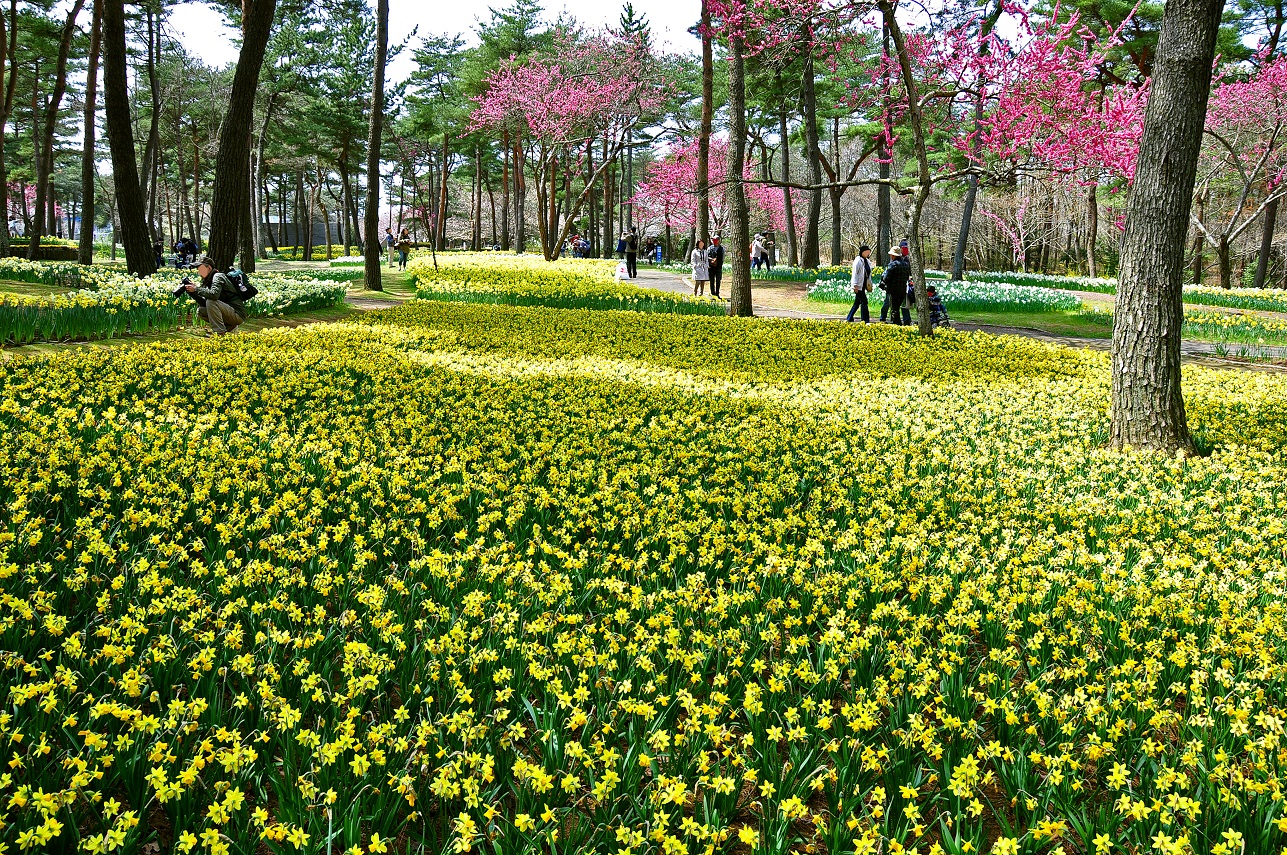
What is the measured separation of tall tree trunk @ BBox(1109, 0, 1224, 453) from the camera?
19.5ft

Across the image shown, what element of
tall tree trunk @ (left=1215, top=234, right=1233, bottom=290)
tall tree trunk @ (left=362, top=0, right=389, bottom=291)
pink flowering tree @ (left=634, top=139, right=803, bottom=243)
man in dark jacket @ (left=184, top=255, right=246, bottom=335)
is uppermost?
pink flowering tree @ (left=634, top=139, right=803, bottom=243)

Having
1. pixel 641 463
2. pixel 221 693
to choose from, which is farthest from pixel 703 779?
pixel 641 463

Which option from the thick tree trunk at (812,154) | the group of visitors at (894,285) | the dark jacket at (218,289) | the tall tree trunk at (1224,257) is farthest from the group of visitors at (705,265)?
the tall tree trunk at (1224,257)

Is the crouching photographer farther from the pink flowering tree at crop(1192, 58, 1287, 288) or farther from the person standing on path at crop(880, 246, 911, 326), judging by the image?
the pink flowering tree at crop(1192, 58, 1287, 288)

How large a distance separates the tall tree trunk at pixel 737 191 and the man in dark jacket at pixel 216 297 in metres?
7.74

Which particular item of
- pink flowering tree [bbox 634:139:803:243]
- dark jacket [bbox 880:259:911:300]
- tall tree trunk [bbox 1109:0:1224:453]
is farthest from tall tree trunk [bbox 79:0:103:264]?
pink flowering tree [bbox 634:139:803:243]

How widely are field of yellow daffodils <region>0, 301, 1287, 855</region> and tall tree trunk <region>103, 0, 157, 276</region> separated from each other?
9595 millimetres

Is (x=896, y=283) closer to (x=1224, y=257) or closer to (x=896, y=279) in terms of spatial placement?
(x=896, y=279)

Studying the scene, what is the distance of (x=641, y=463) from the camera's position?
18.3 feet

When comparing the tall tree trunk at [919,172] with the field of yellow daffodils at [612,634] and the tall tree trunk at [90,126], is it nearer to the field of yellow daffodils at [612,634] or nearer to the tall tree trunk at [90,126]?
the field of yellow daffodils at [612,634]

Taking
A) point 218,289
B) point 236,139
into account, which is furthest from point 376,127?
point 218,289

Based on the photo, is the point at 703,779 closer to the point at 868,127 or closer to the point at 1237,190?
the point at 868,127

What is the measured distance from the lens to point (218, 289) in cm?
1013

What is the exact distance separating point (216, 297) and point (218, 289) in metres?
0.11
